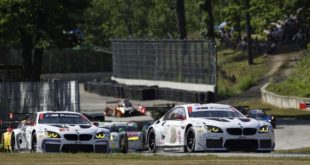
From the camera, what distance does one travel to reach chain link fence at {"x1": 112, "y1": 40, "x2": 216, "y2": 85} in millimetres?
71812

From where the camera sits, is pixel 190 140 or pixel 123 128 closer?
pixel 190 140

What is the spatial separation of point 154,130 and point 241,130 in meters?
3.23

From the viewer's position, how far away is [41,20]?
187 ft

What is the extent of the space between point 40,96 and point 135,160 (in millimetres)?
25012

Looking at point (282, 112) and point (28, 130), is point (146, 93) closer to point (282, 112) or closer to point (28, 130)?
point (282, 112)

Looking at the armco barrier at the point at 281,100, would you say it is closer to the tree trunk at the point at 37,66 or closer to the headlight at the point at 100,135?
the tree trunk at the point at 37,66

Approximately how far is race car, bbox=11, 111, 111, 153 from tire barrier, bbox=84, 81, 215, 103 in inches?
1552

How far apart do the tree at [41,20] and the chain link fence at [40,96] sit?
10294 millimetres

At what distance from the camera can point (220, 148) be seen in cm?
2388

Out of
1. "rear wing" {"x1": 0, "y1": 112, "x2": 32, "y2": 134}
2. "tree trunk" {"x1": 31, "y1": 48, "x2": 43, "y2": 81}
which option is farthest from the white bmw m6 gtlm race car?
"tree trunk" {"x1": 31, "y1": 48, "x2": 43, "y2": 81}

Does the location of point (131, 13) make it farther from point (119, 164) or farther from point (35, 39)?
point (119, 164)

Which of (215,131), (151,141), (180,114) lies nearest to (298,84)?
(151,141)

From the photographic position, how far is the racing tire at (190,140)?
24250mm

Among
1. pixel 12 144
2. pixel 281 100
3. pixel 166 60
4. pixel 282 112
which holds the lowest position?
pixel 12 144
